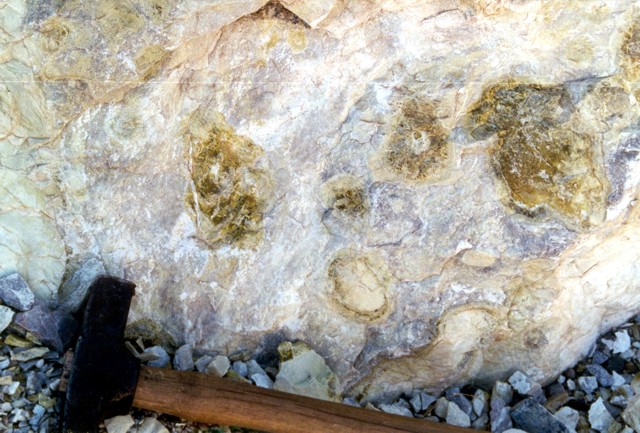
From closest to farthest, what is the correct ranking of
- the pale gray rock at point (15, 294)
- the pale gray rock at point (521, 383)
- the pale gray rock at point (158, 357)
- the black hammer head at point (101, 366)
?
the black hammer head at point (101, 366) → the pale gray rock at point (15, 294) → the pale gray rock at point (158, 357) → the pale gray rock at point (521, 383)

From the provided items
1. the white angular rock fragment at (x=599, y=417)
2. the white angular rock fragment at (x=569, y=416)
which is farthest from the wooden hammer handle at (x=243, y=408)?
the white angular rock fragment at (x=599, y=417)

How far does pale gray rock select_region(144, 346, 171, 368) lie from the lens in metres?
3.05

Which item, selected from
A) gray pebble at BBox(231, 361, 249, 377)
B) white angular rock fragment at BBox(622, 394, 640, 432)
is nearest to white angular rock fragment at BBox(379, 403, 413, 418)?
gray pebble at BBox(231, 361, 249, 377)

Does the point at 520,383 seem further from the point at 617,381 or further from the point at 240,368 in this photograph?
the point at 240,368

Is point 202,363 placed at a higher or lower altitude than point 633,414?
higher

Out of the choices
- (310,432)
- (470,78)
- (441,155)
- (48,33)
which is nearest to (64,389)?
(310,432)

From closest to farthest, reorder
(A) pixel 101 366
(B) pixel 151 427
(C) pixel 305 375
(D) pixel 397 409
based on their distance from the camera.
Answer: (A) pixel 101 366 → (B) pixel 151 427 → (C) pixel 305 375 → (D) pixel 397 409

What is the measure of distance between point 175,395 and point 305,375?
53 cm

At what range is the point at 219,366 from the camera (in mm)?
3062

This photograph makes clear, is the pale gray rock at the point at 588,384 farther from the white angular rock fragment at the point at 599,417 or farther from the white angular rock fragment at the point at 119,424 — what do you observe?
the white angular rock fragment at the point at 119,424

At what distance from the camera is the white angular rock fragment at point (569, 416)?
3197 mm

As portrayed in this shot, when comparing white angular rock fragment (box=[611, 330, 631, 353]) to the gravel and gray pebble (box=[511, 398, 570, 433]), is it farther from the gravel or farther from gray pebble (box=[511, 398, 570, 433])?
gray pebble (box=[511, 398, 570, 433])

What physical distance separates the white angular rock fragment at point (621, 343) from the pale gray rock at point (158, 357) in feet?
5.64

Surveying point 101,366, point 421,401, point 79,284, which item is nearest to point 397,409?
point 421,401
